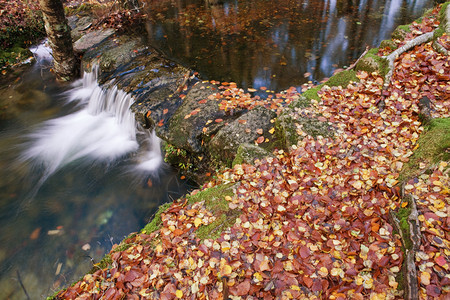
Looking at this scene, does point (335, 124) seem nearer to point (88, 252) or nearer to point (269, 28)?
point (88, 252)

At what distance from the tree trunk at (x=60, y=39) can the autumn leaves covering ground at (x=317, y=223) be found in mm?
7820

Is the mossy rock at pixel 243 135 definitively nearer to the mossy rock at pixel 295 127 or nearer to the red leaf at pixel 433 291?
the mossy rock at pixel 295 127

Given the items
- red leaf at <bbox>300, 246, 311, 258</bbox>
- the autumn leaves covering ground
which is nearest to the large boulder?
the autumn leaves covering ground

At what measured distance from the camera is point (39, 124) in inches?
332

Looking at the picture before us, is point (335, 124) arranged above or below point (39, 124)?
above

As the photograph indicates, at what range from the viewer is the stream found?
532 cm

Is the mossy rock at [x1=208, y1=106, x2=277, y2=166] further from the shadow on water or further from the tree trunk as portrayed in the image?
the tree trunk

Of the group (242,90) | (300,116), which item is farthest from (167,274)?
(242,90)

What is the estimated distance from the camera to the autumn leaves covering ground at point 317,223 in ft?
9.04

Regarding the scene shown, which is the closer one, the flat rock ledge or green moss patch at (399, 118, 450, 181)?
green moss patch at (399, 118, 450, 181)

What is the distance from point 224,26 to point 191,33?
1529 mm

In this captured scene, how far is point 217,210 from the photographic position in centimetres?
394

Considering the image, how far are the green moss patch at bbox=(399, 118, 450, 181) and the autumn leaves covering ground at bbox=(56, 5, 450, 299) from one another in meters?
0.10

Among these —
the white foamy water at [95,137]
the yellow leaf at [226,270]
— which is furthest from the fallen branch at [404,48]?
the white foamy water at [95,137]
